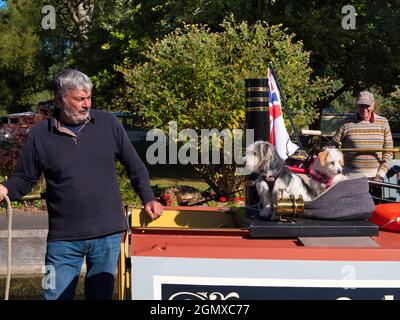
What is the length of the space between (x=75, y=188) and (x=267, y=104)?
211 centimetres

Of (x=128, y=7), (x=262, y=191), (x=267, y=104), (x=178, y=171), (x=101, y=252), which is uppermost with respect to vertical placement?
(x=128, y=7)

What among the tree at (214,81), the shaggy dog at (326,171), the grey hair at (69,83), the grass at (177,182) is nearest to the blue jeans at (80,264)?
the grey hair at (69,83)

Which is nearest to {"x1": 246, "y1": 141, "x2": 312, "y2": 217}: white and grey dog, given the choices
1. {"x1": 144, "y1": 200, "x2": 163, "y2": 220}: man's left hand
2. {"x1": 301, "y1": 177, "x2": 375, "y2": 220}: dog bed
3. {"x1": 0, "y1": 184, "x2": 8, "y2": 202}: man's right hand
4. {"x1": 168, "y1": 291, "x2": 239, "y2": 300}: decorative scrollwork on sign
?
{"x1": 301, "y1": 177, "x2": 375, "y2": 220}: dog bed

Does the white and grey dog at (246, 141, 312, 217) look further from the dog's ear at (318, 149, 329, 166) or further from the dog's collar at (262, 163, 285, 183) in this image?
the dog's ear at (318, 149, 329, 166)

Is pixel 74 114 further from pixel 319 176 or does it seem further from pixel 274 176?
pixel 319 176

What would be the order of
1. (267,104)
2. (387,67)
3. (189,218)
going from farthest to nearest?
(387,67)
(267,104)
(189,218)

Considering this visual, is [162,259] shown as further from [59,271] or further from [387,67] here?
[387,67]

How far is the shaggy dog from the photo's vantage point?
400 cm

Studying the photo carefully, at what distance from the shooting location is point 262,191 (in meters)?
4.15

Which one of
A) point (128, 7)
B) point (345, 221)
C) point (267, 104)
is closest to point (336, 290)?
point (345, 221)

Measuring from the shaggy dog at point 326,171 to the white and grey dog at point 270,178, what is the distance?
7 centimetres

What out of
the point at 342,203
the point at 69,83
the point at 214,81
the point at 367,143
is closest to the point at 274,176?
the point at 342,203

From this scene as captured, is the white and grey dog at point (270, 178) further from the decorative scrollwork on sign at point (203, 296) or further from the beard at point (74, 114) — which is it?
the beard at point (74, 114)

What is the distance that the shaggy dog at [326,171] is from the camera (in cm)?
400
